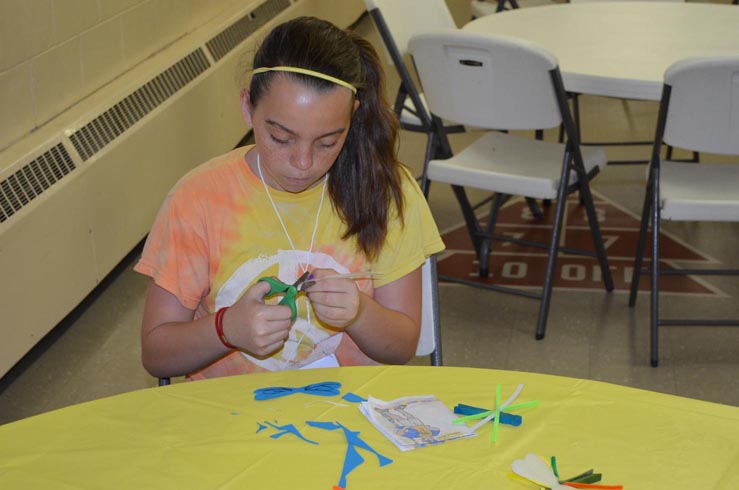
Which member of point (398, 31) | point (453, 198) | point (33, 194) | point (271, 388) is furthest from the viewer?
point (453, 198)

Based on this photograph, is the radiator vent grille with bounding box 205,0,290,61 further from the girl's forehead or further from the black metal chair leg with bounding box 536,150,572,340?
the girl's forehead

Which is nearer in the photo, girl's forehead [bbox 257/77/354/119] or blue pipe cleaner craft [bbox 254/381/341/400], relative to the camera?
blue pipe cleaner craft [bbox 254/381/341/400]

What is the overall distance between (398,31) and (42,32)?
129cm

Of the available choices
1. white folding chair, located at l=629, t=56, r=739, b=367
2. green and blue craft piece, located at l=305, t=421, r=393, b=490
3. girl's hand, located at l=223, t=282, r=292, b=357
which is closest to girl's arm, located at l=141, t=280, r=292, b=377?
girl's hand, located at l=223, t=282, r=292, b=357

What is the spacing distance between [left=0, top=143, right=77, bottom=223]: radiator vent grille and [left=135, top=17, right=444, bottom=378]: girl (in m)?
1.19

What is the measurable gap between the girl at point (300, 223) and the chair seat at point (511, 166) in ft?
4.46

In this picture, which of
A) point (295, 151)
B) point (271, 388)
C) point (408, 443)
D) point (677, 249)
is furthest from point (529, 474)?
point (677, 249)

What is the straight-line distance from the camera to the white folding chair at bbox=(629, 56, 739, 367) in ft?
8.84

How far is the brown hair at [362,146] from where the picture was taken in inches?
62.6

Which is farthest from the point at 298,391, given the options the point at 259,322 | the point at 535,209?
the point at 535,209

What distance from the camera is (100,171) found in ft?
10.4

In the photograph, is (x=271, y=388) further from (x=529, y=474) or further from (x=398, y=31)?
(x=398, y=31)

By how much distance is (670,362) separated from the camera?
2.97 meters

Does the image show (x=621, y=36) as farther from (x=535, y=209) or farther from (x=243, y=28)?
(x=243, y=28)
